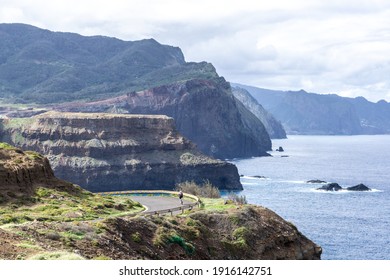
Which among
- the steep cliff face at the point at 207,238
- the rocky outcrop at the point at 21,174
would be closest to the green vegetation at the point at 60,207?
the rocky outcrop at the point at 21,174

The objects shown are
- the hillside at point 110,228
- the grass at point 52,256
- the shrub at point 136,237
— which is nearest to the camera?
the grass at point 52,256

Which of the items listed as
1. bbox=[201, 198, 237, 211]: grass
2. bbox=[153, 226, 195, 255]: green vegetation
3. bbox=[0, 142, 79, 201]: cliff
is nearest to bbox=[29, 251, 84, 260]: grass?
bbox=[153, 226, 195, 255]: green vegetation

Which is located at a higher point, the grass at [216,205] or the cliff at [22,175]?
the cliff at [22,175]

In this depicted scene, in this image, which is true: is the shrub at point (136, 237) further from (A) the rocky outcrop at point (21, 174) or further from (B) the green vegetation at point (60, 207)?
(A) the rocky outcrop at point (21, 174)

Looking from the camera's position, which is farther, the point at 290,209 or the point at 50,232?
the point at 290,209

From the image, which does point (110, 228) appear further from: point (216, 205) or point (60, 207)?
point (216, 205)

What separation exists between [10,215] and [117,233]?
10.6 meters

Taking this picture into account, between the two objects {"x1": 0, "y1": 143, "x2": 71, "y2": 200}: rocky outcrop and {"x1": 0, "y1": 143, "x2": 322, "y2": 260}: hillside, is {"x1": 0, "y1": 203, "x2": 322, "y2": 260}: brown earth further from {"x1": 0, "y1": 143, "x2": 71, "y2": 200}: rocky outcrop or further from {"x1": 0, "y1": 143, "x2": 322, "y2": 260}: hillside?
{"x1": 0, "y1": 143, "x2": 71, "y2": 200}: rocky outcrop

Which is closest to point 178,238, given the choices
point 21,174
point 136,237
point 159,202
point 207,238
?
point 136,237

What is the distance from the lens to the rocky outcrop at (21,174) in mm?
57875

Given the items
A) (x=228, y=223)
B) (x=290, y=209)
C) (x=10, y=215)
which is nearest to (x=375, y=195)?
(x=290, y=209)

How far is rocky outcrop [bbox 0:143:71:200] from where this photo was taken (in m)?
57.9

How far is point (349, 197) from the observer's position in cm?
18288
